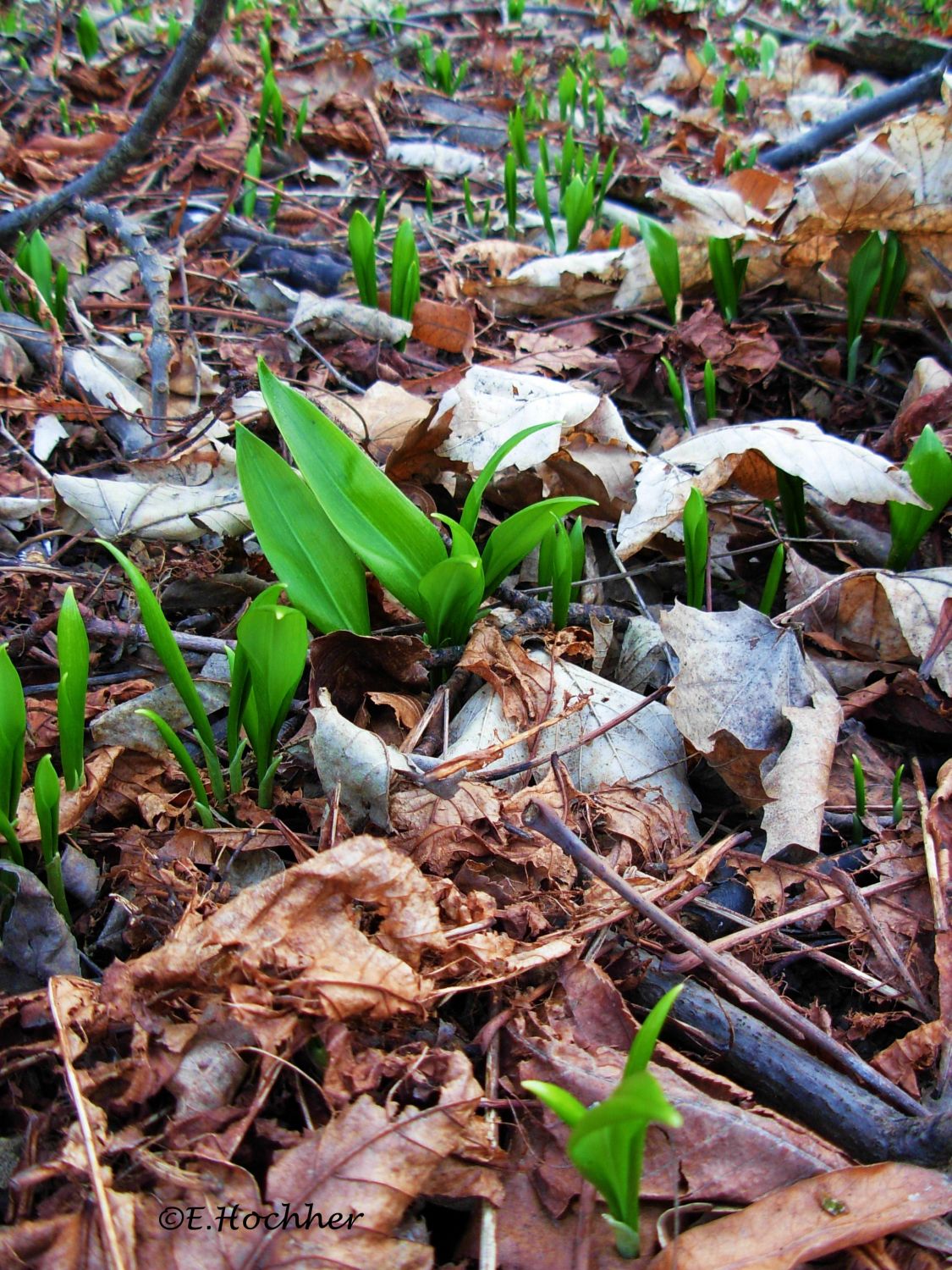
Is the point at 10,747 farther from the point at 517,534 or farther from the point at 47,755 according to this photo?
the point at 517,534

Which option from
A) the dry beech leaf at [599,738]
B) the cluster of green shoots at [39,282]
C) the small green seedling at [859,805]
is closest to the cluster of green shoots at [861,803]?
the small green seedling at [859,805]

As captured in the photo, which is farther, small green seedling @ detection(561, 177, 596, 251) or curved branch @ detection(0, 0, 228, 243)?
small green seedling @ detection(561, 177, 596, 251)

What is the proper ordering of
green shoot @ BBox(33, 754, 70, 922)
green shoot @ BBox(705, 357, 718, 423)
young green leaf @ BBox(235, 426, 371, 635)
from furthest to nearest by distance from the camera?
green shoot @ BBox(705, 357, 718, 423) < young green leaf @ BBox(235, 426, 371, 635) < green shoot @ BBox(33, 754, 70, 922)

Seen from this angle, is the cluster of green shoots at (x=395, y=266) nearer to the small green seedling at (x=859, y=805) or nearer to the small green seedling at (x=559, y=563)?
the small green seedling at (x=559, y=563)

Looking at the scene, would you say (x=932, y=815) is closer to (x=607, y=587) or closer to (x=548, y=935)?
(x=548, y=935)

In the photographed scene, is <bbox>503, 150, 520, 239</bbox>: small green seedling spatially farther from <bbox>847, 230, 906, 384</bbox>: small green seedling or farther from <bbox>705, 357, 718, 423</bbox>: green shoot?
<bbox>705, 357, 718, 423</bbox>: green shoot

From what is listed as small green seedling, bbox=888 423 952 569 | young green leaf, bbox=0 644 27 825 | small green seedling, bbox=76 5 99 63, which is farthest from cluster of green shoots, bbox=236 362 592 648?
small green seedling, bbox=76 5 99 63
